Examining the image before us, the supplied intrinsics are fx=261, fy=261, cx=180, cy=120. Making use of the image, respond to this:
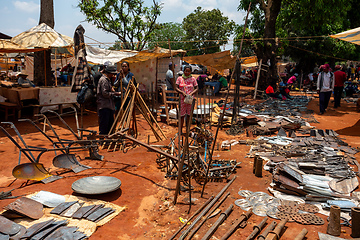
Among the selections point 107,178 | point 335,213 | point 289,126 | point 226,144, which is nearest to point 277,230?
point 335,213

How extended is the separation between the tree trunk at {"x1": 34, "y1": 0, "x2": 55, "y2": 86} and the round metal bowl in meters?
7.82

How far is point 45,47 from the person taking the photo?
832 centimetres

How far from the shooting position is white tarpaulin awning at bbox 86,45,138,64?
31.8 feet

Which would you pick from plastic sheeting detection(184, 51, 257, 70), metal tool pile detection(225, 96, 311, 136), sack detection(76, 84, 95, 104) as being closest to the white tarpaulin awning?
sack detection(76, 84, 95, 104)

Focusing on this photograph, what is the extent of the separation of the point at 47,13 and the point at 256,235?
36.5ft

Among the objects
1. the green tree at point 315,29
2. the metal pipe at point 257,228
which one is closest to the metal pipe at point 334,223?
the metal pipe at point 257,228

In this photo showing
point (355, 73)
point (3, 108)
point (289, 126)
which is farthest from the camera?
point (355, 73)

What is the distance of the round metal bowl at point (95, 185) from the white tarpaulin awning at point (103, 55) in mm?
6480

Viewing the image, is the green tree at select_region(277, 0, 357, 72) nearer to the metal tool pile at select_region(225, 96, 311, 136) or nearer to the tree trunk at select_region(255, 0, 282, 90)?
the tree trunk at select_region(255, 0, 282, 90)

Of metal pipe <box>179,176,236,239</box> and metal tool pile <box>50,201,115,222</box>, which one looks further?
metal tool pile <box>50,201,115,222</box>

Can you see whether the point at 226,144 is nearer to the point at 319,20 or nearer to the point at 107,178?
the point at 107,178

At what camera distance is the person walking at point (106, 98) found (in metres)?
5.76

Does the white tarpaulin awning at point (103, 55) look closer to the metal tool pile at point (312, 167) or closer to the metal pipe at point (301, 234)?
the metal tool pile at point (312, 167)

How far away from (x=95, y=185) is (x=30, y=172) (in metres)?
1.13
